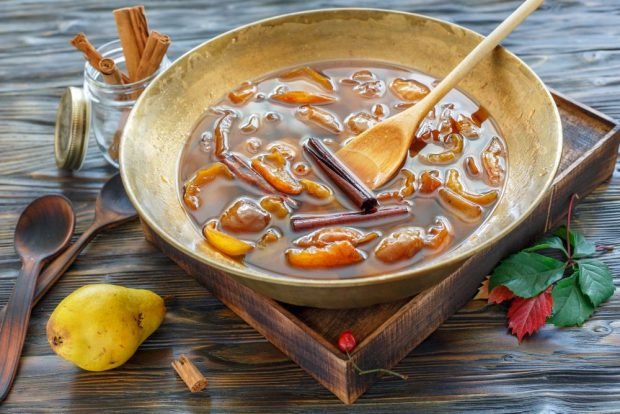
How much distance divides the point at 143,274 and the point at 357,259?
0.79 m

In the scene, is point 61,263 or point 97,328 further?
point 61,263

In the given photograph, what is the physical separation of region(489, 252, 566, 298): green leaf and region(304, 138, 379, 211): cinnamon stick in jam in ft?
1.40

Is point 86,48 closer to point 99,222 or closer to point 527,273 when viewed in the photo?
point 99,222

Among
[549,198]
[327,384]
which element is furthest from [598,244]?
[327,384]

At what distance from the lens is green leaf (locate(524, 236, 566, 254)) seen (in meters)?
2.38

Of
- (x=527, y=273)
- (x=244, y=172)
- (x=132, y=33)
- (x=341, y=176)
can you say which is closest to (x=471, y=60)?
(x=341, y=176)

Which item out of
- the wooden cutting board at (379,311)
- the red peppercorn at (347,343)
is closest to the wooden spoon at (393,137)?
the wooden cutting board at (379,311)

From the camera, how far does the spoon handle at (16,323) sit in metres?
2.24

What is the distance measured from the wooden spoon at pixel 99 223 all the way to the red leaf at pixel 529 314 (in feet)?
4.10

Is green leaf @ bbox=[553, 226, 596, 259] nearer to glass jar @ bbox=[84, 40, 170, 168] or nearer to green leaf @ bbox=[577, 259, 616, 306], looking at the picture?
green leaf @ bbox=[577, 259, 616, 306]

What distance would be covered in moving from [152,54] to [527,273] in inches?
54.8

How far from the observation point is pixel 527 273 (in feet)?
7.57

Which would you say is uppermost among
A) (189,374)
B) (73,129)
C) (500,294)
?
(500,294)

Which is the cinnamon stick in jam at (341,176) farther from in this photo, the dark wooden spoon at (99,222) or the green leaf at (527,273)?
the dark wooden spoon at (99,222)
